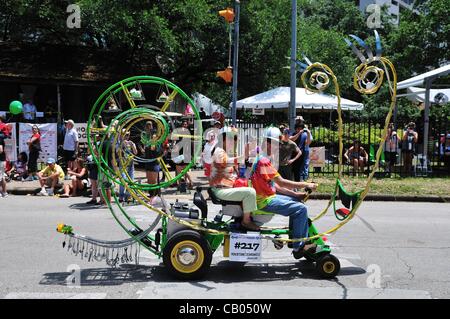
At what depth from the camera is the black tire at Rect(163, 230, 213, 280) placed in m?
6.14

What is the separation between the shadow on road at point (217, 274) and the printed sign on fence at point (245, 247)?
0.29 m

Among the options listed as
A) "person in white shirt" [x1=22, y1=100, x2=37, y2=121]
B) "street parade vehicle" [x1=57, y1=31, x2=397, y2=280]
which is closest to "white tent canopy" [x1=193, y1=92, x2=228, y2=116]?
"person in white shirt" [x1=22, y1=100, x2=37, y2=121]

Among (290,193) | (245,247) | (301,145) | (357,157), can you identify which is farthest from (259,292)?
(357,157)

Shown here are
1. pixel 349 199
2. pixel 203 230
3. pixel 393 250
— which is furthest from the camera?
pixel 393 250

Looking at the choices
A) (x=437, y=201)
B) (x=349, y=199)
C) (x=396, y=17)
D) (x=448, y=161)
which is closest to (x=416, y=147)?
(x=448, y=161)

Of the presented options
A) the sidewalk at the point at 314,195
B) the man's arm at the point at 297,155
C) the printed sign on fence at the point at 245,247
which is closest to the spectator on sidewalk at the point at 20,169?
the sidewalk at the point at 314,195

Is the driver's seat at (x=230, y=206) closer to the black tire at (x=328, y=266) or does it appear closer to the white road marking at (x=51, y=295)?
the black tire at (x=328, y=266)

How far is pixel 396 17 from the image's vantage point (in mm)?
48656

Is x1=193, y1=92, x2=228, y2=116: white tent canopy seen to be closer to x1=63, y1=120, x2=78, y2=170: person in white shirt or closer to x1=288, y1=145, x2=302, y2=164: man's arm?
x1=63, y1=120, x2=78, y2=170: person in white shirt

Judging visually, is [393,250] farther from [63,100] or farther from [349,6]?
[349,6]

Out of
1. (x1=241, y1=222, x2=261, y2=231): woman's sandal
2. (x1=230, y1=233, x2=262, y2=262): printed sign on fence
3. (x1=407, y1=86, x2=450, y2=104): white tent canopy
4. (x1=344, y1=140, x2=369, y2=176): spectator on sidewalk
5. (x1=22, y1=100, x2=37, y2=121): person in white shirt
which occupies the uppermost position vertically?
(x1=407, y1=86, x2=450, y2=104): white tent canopy

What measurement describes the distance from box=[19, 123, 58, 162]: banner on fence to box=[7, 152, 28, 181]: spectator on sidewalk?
592mm
